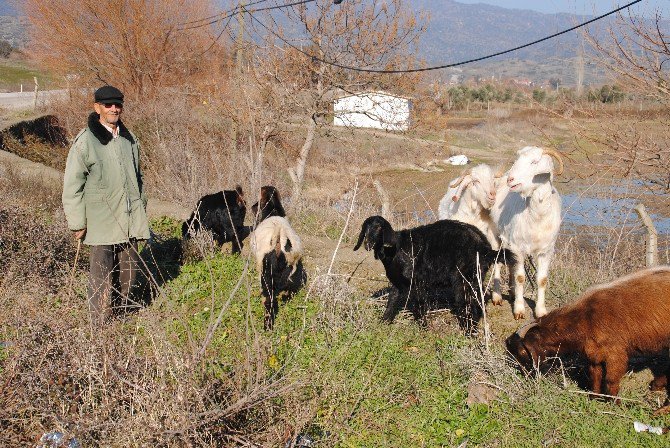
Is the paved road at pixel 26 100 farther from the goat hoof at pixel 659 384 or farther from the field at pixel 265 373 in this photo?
the goat hoof at pixel 659 384

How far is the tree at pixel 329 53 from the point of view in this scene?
16.8m

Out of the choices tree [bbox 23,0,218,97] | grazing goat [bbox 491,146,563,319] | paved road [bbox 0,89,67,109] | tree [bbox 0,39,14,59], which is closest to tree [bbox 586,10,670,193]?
grazing goat [bbox 491,146,563,319]

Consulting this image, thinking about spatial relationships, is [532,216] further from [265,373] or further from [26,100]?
[26,100]

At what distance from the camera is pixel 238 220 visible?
9.24m

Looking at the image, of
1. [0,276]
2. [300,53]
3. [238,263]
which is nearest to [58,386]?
[0,276]

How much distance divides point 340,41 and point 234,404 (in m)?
14.6

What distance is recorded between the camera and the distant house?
17203mm

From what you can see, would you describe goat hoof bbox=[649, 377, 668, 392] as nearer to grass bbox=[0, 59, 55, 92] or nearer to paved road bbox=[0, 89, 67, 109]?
paved road bbox=[0, 89, 67, 109]

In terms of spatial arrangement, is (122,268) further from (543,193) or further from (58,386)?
(543,193)

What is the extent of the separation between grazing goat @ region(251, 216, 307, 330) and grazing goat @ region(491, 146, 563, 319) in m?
2.52

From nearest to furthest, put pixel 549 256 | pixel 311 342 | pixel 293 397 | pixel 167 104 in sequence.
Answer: pixel 293 397 → pixel 311 342 → pixel 549 256 → pixel 167 104

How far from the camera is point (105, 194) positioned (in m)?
6.45

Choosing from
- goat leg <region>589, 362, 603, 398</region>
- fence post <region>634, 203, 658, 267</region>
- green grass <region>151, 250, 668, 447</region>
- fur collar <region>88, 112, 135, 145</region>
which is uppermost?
fur collar <region>88, 112, 135, 145</region>

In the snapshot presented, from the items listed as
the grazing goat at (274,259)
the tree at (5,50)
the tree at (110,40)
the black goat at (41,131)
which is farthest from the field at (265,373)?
the tree at (5,50)
